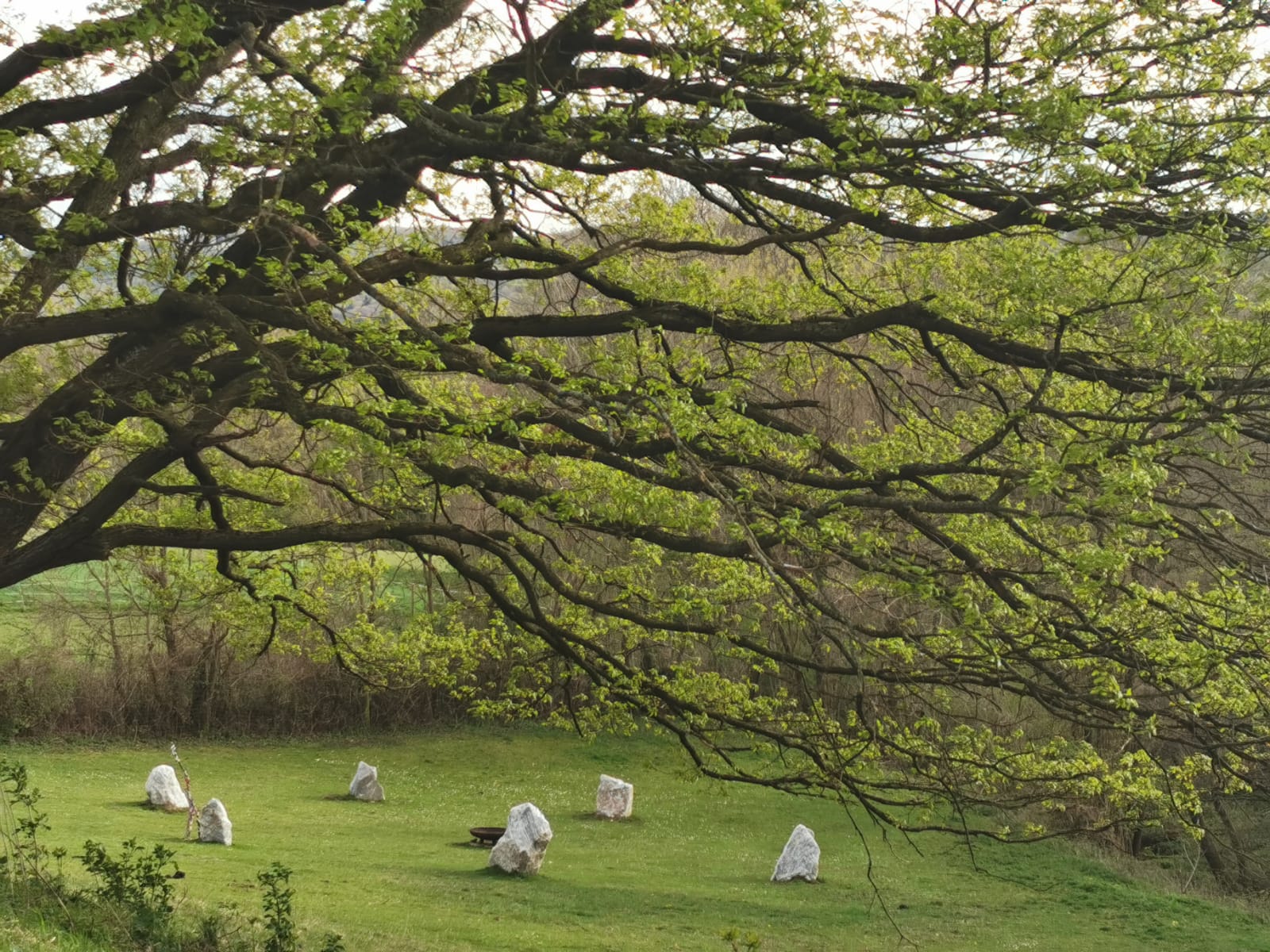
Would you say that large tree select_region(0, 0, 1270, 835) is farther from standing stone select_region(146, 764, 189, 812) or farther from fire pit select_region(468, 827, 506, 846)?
standing stone select_region(146, 764, 189, 812)

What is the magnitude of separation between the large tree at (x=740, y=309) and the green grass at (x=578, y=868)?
10.3 feet

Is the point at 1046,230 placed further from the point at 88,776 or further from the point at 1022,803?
the point at 88,776

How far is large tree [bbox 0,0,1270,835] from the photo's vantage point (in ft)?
22.7

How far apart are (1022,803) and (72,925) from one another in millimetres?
7529

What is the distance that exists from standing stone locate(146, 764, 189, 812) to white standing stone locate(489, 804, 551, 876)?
22.9 feet

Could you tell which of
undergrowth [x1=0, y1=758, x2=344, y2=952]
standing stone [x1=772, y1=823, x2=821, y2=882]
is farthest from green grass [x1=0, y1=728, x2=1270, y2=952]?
undergrowth [x1=0, y1=758, x2=344, y2=952]

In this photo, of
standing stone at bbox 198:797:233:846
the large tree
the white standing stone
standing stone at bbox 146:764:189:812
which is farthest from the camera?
standing stone at bbox 146:764:189:812

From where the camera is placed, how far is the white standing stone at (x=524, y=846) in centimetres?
1956

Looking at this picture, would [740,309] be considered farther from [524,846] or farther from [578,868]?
[578,868]

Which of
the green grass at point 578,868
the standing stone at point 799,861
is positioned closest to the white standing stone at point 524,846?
the green grass at point 578,868

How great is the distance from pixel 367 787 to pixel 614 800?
5635mm

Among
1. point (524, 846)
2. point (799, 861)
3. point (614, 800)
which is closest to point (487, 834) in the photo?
point (524, 846)

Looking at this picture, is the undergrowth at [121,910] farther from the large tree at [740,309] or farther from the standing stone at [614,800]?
the standing stone at [614,800]

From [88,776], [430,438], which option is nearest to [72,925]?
[430,438]
